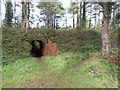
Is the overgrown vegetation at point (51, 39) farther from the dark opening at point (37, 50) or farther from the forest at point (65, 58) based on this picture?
the dark opening at point (37, 50)


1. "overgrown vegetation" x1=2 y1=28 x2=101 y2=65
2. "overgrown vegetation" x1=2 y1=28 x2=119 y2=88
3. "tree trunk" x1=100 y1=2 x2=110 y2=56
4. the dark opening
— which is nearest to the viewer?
"overgrown vegetation" x1=2 y1=28 x2=119 y2=88

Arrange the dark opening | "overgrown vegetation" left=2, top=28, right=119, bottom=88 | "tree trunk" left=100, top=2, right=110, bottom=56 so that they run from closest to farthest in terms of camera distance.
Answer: "overgrown vegetation" left=2, top=28, right=119, bottom=88, "tree trunk" left=100, top=2, right=110, bottom=56, the dark opening

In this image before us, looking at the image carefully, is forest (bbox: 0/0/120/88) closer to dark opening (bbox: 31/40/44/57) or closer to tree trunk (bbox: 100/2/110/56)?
tree trunk (bbox: 100/2/110/56)

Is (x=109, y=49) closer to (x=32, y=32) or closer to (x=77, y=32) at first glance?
(x=77, y=32)

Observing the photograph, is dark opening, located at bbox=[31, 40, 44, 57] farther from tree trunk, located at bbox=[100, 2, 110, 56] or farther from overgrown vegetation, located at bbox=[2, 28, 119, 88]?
tree trunk, located at bbox=[100, 2, 110, 56]

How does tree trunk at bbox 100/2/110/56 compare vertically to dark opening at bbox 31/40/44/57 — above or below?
above

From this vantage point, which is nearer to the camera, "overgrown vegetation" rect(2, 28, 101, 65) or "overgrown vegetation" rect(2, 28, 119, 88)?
"overgrown vegetation" rect(2, 28, 119, 88)

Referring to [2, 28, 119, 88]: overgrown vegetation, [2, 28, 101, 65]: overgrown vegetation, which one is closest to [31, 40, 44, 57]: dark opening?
[2, 28, 101, 65]: overgrown vegetation

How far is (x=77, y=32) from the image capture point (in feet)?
39.9

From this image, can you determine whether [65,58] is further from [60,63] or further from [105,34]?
[105,34]

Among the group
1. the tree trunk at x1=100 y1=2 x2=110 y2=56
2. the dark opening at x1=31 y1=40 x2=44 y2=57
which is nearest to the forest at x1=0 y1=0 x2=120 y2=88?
the tree trunk at x1=100 y1=2 x2=110 y2=56

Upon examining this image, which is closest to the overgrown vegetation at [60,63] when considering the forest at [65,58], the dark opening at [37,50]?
the forest at [65,58]

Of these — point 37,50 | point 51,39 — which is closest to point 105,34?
point 51,39

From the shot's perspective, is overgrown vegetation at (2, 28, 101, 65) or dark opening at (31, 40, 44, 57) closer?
overgrown vegetation at (2, 28, 101, 65)
